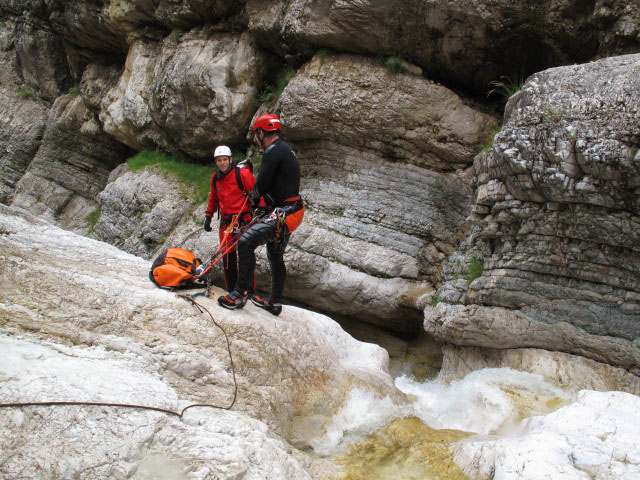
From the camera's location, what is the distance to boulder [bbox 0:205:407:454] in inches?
179

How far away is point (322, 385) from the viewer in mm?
5797

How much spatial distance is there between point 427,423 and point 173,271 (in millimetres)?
3815

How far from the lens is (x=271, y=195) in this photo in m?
6.41

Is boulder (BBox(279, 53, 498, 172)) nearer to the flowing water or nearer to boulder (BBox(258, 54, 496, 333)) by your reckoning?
boulder (BBox(258, 54, 496, 333))

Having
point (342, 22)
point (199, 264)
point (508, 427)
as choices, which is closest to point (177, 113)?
point (342, 22)

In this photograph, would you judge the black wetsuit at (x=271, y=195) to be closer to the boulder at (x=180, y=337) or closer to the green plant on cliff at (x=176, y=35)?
the boulder at (x=180, y=337)

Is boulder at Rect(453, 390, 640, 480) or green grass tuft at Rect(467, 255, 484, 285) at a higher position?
boulder at Rect(453, 390, 640, 480)

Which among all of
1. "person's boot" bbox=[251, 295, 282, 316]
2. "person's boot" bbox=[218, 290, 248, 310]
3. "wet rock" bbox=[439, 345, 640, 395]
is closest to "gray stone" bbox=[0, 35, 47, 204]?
"person's boot" bbox=[251, 295, 282, 316]

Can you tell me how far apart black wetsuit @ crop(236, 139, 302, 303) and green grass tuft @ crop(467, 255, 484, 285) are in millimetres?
4388

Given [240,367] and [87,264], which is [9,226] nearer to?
[87,264]

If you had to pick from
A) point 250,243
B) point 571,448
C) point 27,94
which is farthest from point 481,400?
point 27,94

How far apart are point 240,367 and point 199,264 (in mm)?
2145

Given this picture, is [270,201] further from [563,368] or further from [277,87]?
[277,87]

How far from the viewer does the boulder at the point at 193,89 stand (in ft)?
47.3
